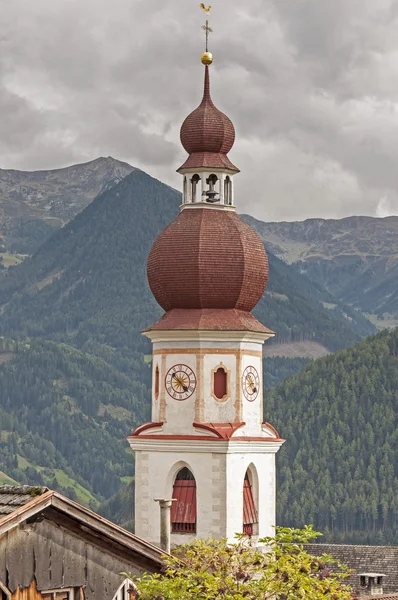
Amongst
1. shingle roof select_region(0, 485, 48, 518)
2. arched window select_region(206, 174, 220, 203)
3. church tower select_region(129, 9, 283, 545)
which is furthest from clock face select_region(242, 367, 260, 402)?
shingle roof select_region(0, 485, 48, 518)

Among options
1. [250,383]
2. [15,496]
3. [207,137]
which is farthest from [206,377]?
[15,496]

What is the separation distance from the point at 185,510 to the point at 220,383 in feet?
17.0

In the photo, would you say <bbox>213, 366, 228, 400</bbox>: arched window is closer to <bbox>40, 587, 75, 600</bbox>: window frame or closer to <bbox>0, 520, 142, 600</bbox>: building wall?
<bbox>0, 520, 142, 600</bbox>: building wall

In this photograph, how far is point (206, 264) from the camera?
7081 cm

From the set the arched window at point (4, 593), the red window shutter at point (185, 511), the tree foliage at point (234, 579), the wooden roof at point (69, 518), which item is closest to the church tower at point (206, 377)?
the red window shutter at point (185, 511)

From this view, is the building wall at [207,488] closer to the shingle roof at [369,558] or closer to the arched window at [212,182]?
the arched window at [212,182]

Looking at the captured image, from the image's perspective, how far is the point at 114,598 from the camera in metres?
39.5

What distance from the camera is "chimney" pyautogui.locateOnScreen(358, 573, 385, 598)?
4464 inches

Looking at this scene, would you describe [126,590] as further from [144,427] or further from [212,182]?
[212,182]

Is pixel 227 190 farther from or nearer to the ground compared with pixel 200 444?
farther from the ground

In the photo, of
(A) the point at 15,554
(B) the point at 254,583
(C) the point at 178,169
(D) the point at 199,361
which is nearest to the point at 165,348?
(D) the point at 199,361

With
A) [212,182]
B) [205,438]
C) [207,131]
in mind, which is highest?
[207,131]

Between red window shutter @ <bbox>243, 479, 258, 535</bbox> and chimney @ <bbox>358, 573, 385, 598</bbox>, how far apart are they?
4228 cm

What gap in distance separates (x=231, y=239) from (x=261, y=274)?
2.18 metres
